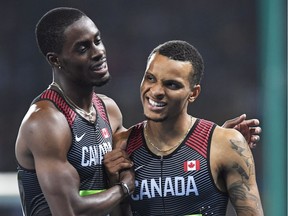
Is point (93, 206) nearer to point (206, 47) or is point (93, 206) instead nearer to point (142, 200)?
point (142, 200)

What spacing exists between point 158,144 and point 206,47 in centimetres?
331

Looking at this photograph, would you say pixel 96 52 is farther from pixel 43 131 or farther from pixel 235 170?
pixel 235 170

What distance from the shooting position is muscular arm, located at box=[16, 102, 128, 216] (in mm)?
3936

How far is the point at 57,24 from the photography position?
13.6 feet

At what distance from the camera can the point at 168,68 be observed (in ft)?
12.6

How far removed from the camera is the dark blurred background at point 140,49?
22.9ft

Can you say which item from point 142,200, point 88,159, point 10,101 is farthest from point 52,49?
point 10,101

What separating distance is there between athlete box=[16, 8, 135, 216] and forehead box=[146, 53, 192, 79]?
0.36 meters

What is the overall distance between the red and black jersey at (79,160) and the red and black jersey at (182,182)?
266mm

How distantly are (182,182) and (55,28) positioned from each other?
92cm

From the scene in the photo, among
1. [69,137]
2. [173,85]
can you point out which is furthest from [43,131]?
[173,85]

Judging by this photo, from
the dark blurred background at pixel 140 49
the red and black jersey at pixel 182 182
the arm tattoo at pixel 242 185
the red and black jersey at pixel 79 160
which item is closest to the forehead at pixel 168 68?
the red and black jersey at pixel 182 182

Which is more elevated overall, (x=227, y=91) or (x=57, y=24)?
(x=57, y=24)

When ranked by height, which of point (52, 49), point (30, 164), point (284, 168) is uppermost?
point (52, 49)
